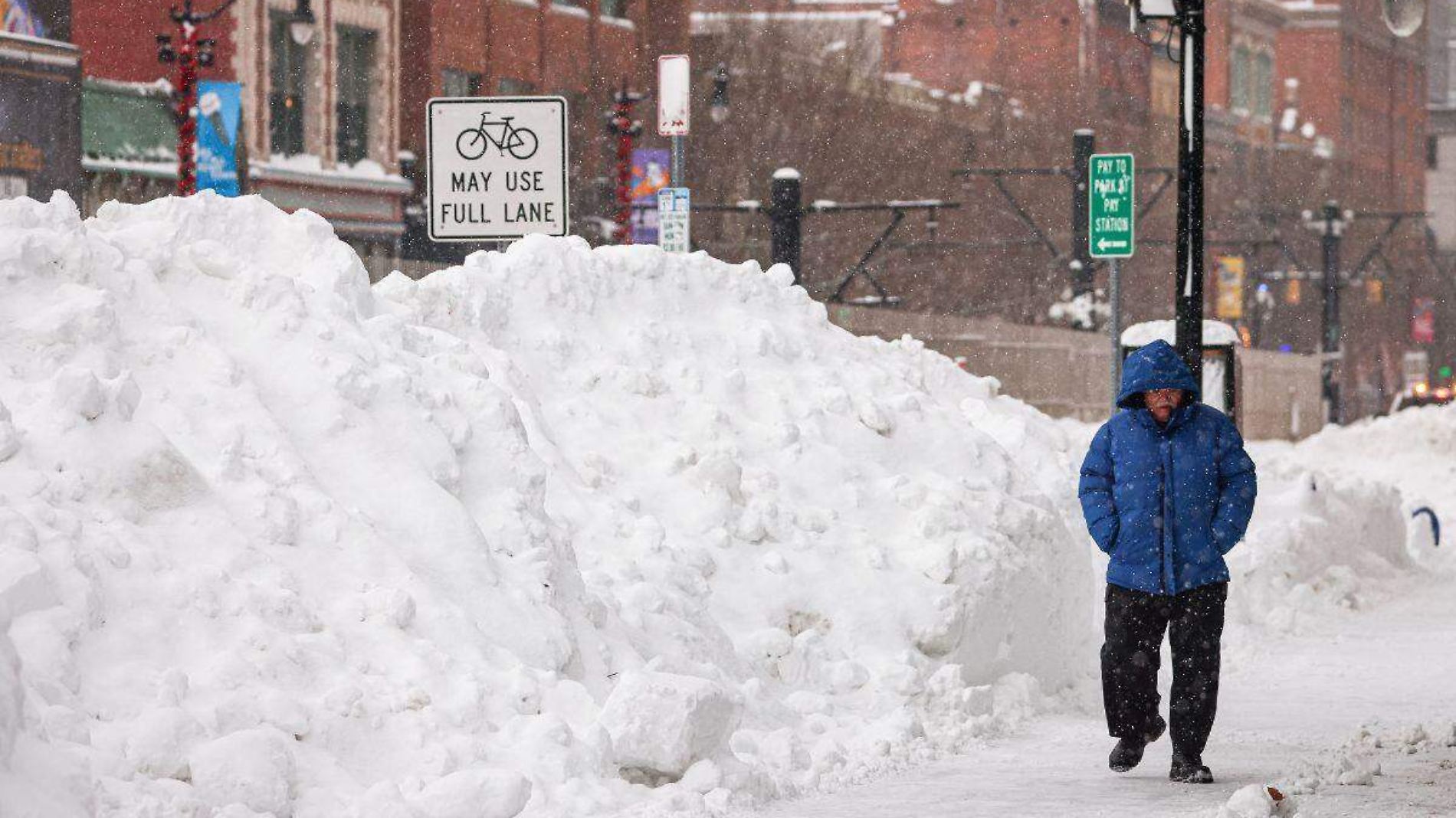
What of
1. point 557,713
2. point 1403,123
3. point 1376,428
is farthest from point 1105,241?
point 1403,123

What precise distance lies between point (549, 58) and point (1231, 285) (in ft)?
89.0

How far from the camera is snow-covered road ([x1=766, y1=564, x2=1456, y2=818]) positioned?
802 centimetres

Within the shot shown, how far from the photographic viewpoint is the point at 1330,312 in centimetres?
5588

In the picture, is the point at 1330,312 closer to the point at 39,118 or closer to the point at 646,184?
the point at 646,184

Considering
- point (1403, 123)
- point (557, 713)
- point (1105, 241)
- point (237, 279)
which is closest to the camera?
point (557, 713)

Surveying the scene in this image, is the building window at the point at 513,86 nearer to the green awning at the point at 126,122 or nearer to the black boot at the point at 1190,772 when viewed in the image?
the green awning at the point at 126,122

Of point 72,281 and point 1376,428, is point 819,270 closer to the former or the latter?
point 1376,428

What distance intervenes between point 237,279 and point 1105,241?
9854 millimetres

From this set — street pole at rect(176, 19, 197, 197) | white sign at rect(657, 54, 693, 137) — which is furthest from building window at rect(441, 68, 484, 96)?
white sign at rect(657, 54, 693, 137)

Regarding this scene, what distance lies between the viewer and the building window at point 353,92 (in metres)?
39.7

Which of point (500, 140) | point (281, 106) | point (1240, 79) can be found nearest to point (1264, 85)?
point (1240, 79)

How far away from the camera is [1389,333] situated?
9512 centimetres

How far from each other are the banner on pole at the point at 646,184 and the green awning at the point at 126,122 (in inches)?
321

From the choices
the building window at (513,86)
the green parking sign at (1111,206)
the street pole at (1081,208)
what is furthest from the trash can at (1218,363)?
the building window at (513,86)
